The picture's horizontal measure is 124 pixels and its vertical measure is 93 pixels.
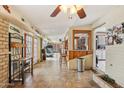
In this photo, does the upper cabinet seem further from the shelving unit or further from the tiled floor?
the shelving unit

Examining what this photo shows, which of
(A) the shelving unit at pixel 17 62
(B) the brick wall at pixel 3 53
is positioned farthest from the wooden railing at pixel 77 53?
(B) the brick wall at pixel 3 53

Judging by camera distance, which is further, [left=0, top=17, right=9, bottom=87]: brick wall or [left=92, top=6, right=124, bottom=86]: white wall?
[left=92, top=6, right=124, bottom=86]: white wall

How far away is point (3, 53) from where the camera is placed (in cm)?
485

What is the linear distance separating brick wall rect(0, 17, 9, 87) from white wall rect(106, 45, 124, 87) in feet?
10.3

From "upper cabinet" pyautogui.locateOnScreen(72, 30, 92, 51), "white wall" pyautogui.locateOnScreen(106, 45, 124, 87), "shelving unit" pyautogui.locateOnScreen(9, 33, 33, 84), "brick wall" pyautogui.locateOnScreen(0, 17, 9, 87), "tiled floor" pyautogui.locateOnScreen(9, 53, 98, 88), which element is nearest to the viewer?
"brick wall" pyautogui.locateOnScreen(0, 17, 9, 87)

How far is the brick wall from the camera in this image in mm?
4789

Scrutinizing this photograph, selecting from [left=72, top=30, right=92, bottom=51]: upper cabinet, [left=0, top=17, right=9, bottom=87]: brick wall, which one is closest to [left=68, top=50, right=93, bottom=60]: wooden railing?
[left=72, top=30, right=92, bottom=51]: upper cabinet

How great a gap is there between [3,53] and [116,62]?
323 centimetres

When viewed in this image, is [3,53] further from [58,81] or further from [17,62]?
[58,81]

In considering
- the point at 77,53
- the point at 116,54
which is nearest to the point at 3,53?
the point at 116,54

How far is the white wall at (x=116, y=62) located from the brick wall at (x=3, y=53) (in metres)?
3.13

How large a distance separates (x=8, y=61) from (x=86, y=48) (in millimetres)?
5892
